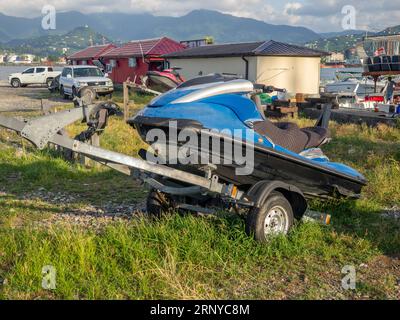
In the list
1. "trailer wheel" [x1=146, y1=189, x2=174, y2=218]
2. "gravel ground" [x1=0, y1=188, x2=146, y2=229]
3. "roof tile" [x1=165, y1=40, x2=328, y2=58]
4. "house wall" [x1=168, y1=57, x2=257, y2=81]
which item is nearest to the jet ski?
"trailer wheel" [x1=146, y1=189, x2=174, y2=218]

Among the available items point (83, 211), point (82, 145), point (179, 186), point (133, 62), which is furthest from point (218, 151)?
point (133, 62)

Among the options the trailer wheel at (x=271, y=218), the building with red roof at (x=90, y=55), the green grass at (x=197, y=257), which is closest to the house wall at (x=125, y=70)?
the building with red roof at (x=90, y=55)

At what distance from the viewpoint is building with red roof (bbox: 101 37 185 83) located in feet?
104

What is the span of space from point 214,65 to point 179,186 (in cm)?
1994

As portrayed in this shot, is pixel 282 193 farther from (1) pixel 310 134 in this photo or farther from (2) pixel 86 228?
(2) pixel 86 228

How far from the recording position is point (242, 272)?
4.02 m

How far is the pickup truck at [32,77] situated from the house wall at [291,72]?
2433 centimetres

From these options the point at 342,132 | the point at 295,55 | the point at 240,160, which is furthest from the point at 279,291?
the point at 295,55

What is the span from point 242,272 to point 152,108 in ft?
5.95

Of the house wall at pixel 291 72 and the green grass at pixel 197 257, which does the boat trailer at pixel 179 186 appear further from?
the house wall at pixel 291 72

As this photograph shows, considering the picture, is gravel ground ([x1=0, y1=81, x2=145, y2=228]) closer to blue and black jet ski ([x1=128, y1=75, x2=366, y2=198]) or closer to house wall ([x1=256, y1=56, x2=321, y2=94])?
blue and black jet ski ([x1=128, y1=75, x2=366, y2=198])

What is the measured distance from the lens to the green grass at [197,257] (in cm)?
369

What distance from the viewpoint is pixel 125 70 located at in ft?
112

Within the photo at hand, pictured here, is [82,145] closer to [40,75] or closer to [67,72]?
[67,72]
